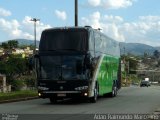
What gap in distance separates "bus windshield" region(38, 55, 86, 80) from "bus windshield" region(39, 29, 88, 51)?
0.55 meters

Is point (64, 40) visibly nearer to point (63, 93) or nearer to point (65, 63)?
point (65, 63)

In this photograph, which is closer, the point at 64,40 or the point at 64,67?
the point at 64,67

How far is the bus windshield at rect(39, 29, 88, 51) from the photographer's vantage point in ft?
87.9

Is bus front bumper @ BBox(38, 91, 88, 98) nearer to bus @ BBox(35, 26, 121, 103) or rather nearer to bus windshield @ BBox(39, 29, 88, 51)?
bus @ BBox(35, 26, 121, 103)

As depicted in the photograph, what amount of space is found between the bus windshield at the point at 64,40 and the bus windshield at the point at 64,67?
0.55 metres

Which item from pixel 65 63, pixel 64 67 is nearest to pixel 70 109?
pixel 64 67

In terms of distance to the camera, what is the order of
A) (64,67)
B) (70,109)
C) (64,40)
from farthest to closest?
(64,40)
(64,67)
(70,109)

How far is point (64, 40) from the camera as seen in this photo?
26.9m

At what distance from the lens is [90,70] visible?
27.0 m

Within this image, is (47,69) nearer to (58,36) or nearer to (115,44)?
(58,36)

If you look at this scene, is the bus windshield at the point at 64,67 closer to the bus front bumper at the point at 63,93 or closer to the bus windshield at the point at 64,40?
the bus windshield at the point at 64,40

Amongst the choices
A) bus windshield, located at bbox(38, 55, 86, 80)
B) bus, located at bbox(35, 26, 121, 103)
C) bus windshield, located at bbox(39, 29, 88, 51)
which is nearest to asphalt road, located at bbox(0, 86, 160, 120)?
bus, located at bbox(35, 26, 121, 103)

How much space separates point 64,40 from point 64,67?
4.69 ft

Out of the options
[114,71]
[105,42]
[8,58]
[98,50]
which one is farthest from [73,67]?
[8,58]
